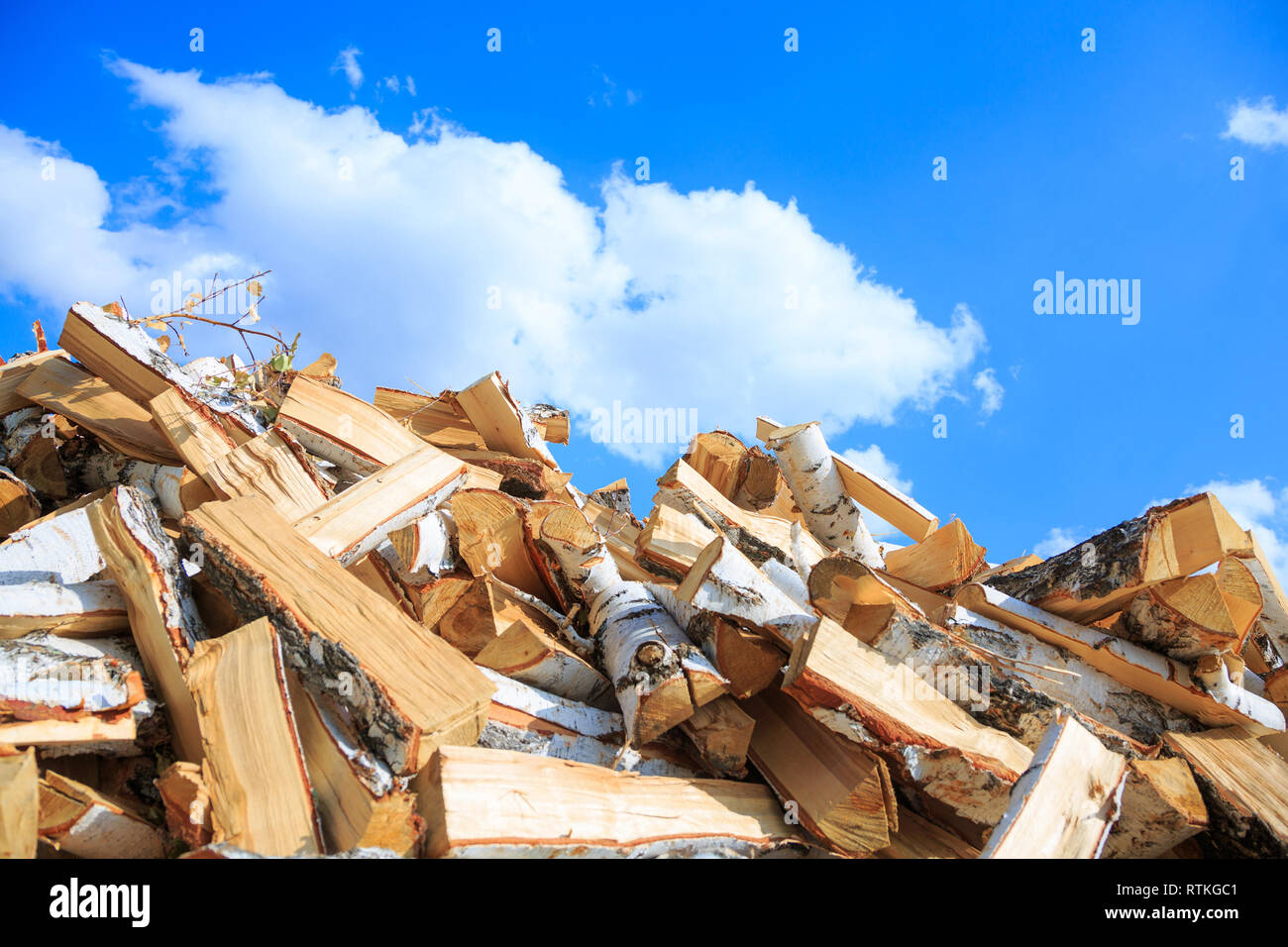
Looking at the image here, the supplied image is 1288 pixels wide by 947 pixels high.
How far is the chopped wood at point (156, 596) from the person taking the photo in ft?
8.39

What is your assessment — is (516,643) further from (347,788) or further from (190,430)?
(190,430)

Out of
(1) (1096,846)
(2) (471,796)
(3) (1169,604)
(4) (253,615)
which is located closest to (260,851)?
(2) (471,796)

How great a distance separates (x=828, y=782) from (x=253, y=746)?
1.84 m

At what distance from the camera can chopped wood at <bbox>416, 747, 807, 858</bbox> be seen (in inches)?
84.1

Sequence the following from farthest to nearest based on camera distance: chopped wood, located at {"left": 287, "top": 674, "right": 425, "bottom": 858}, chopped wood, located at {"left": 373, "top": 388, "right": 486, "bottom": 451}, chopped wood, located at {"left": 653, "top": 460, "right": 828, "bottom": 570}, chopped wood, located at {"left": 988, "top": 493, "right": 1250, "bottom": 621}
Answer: chopped wood, located at {"left": 373, "top": 388, "right": 486, "bottom": 451} < chopped wood, located at {"left": 653, "top": 460, "right": 828, "bottom": 570} < chopped wood, located at {"left": 988, "top": 493, "right": 1250, "bottom": 621} < chopped wood, located at {"left": 287, "top": 674, "right": 425, "bottom": 858}

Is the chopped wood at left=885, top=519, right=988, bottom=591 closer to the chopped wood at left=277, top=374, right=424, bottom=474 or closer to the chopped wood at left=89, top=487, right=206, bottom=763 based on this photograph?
the chopped wood at left=277, top=374, right=424, bottom=474

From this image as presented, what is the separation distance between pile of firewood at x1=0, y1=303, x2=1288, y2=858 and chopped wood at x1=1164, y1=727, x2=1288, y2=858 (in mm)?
12

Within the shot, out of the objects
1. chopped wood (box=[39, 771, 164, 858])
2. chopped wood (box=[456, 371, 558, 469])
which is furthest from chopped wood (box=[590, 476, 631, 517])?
chopped wood (box=[39, 771, 164, 858])

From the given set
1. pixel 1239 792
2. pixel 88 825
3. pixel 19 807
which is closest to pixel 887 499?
pixel 1239 792

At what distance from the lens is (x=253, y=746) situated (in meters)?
2.28

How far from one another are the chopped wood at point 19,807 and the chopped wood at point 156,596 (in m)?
0.49

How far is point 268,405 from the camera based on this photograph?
14.3 ft
